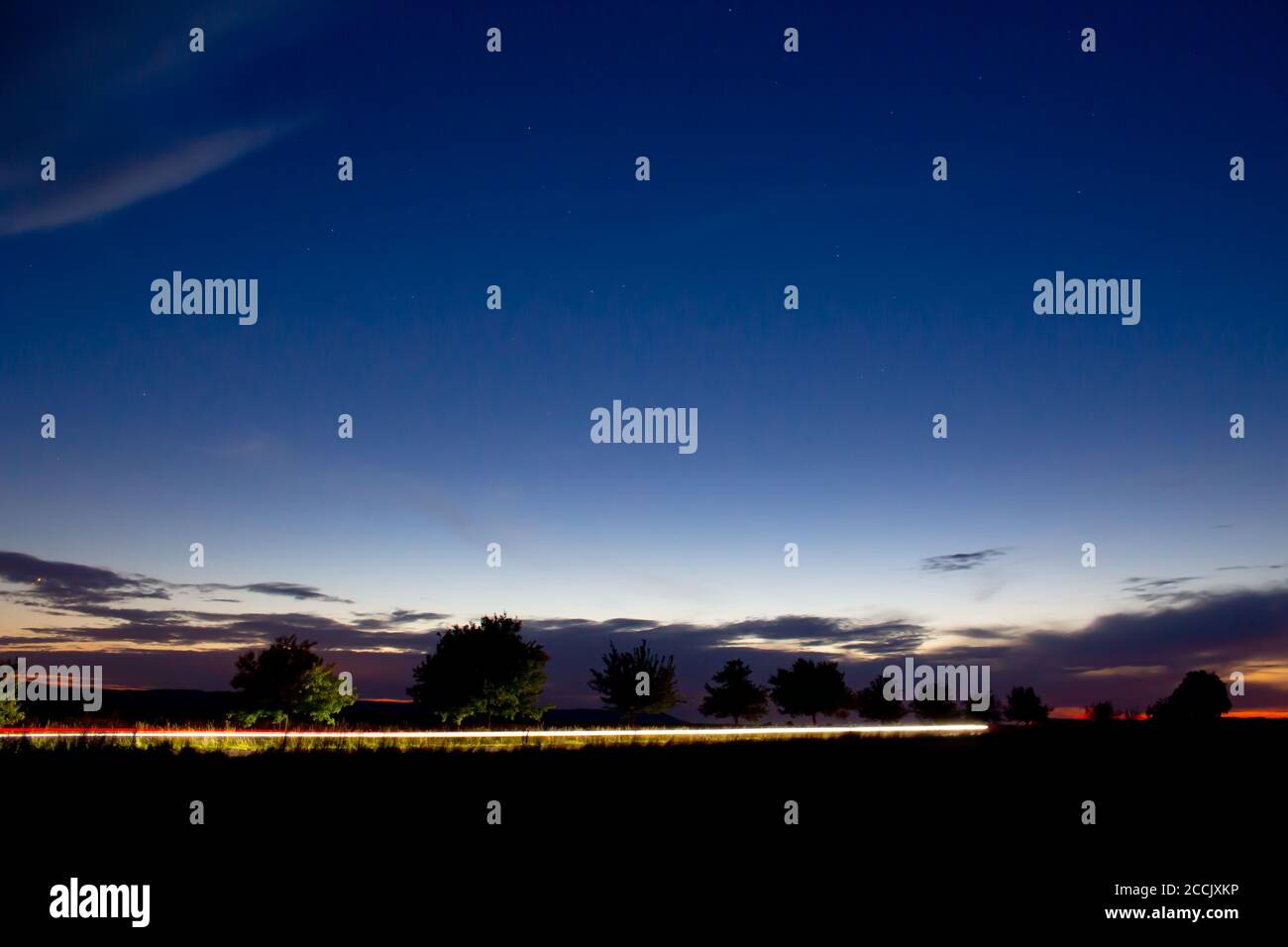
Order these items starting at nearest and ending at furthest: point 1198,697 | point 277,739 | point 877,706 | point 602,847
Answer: point 602,847
point 277,739
point 1198,697
point 877,706

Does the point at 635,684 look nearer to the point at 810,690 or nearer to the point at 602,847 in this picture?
the point at 810,690

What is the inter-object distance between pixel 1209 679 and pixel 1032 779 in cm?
7769

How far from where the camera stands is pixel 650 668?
70.7 m

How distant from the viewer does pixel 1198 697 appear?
257ft

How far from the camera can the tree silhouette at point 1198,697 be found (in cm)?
7612

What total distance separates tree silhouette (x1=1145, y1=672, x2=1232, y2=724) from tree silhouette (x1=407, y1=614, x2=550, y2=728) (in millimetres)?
56857

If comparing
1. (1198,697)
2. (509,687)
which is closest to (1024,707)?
(1198,697)

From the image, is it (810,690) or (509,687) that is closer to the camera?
(509,687)

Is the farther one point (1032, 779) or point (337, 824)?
point (1032, 779)

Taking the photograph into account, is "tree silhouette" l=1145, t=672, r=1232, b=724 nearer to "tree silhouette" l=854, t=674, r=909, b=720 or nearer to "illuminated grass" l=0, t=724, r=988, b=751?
"tree silhouette" l=854, t=674, r=909, b=720

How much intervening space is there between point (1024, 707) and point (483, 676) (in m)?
70.5
